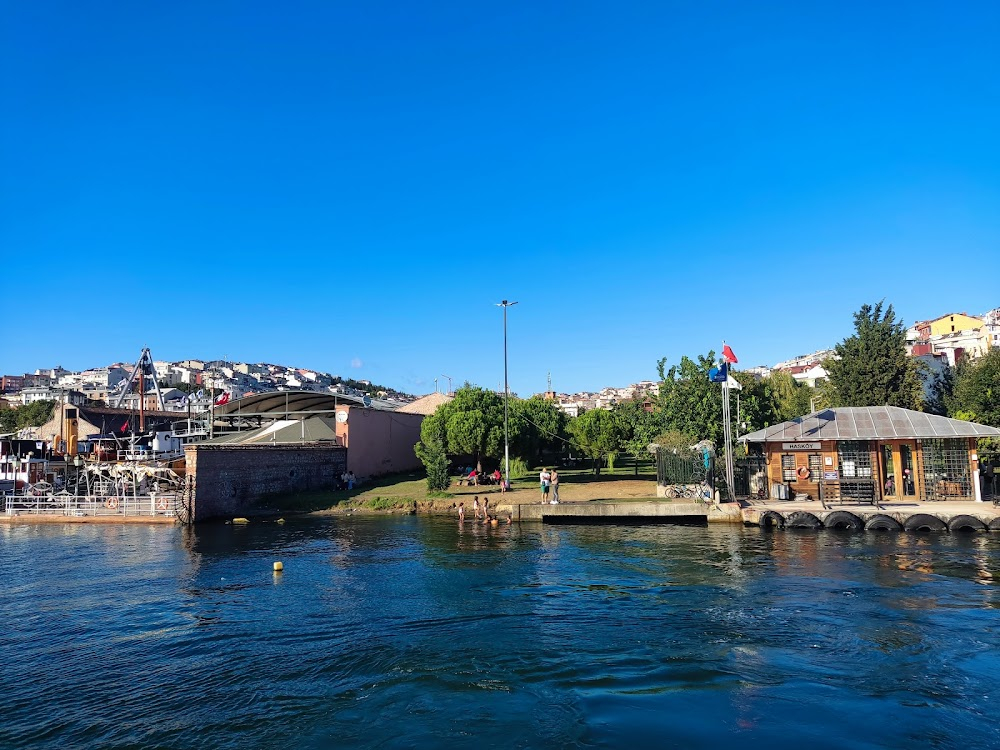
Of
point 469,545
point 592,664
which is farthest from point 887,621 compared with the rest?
point 469,545

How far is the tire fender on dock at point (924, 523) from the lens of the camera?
2211cm

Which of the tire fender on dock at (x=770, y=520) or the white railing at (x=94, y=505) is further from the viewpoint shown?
the white railing at (x=94, y=505)

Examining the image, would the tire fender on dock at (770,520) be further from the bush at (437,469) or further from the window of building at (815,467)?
the bush at (437,469)

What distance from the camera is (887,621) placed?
12.2m

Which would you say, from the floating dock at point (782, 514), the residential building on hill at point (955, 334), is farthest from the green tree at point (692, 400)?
the residential building on hill at point (955, 334)

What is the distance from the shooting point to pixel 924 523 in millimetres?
22344

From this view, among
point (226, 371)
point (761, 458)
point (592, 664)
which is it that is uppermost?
point (226, 371)

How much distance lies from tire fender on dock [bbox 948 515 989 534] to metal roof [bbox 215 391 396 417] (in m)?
35.7

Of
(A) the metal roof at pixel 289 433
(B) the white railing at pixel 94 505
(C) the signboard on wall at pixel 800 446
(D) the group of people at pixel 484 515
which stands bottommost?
(D) the group of people at pixel 484 515

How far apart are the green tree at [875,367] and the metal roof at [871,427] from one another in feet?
48.1

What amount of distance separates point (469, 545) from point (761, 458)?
1527cm

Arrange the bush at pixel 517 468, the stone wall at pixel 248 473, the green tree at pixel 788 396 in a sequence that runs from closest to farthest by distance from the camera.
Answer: the stone wall at pixel 248 473, the bush at pixel 517 468, the green tree at pixel 788 396

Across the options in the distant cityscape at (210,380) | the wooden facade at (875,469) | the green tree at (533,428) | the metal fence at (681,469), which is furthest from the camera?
the distant cityscape at (210,380)

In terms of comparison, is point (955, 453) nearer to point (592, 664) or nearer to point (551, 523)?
point (551, 523)
